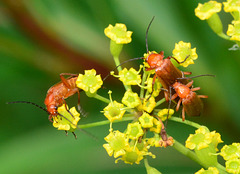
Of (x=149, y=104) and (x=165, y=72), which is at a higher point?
(x=165, y=72)

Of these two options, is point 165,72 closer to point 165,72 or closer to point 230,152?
point 165,72

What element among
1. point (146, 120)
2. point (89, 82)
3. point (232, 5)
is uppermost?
point (232, 5)

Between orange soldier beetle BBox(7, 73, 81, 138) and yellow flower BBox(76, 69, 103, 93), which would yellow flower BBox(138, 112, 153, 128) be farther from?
orange soldier beetle BBox(7, 73, 81, 138)

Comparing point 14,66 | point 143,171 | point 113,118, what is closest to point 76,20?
point 14,66

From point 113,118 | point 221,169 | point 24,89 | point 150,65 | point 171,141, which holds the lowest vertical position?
point 221,169

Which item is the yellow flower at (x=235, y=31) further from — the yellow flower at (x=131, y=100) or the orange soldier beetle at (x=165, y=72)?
the yellow flower at (x=131, y=100)

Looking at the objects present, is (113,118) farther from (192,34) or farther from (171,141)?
(192,34)

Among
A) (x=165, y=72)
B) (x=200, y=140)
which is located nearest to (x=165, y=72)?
(x=165, y=72)

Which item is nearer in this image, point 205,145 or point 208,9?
point 205,145
